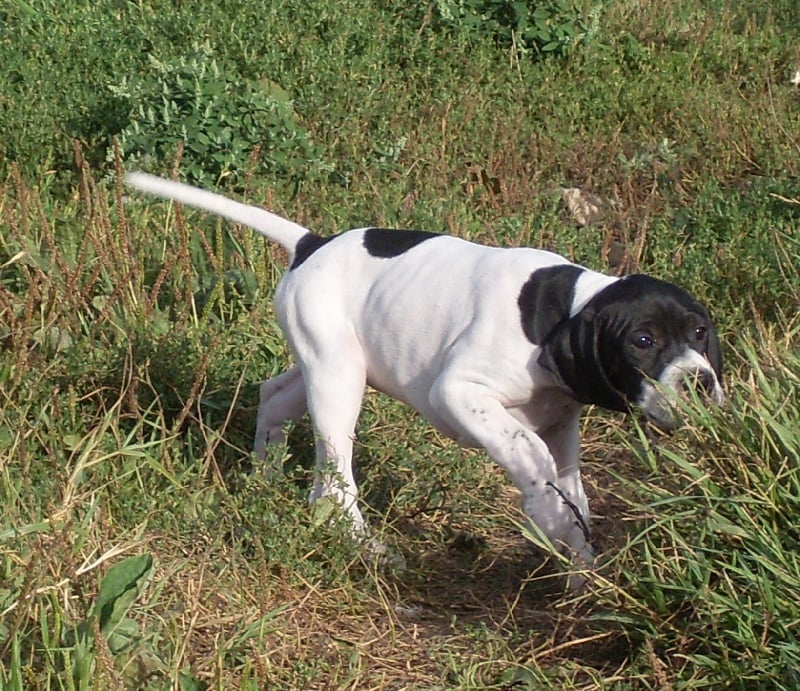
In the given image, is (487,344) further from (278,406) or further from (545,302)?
(278,406)

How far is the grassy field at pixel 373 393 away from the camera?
3.67 meters

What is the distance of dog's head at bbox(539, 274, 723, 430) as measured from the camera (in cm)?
411

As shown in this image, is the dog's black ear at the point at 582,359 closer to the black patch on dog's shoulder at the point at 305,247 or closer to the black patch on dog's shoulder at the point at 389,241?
the black patch on dog's shoulder at the point at 389,241

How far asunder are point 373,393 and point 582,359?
1.84m

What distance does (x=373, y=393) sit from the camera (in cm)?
591

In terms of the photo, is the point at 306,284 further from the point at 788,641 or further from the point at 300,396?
the point at 788,641

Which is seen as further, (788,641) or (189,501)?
(189,501)

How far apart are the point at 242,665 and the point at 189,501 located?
112 centimetres

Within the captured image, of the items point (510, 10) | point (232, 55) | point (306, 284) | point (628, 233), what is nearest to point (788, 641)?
point (306, 284)

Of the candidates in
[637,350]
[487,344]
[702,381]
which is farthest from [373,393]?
[702,381]

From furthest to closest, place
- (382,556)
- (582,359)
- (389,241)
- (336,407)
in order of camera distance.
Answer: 1. (389,241)
2. (336,407)
3. (382,556)
4. (582,359)

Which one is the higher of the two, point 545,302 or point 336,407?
point 545,302

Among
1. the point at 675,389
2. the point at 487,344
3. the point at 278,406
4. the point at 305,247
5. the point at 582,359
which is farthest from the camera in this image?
the point at 278,406

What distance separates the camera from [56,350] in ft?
18.5
